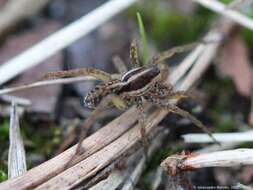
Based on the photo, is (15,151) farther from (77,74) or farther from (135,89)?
(135,89)

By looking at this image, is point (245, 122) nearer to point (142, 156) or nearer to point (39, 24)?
point (142, 156)

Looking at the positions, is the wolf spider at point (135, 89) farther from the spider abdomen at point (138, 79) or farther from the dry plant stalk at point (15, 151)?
the dry plant stalk at point (15, 151)

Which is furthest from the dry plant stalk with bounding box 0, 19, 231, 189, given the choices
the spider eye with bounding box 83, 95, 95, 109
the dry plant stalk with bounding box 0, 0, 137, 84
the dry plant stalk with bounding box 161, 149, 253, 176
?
the dry plant stalk with bounding box 0, 0, 137, 84

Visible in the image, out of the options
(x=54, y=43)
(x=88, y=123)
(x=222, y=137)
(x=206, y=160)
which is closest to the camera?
(x=206, y=160)

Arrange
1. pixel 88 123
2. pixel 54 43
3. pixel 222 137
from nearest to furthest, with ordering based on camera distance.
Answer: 1. pixel 88 123
2. pixel 222 137
3. pixel 54 43

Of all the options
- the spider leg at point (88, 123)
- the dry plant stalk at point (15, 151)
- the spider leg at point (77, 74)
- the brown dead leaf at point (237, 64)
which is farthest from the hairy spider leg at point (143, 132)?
the brown dead leaf at point (237, 64)

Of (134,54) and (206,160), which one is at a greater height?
(134,54)

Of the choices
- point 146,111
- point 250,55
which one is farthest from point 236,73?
point 146,111

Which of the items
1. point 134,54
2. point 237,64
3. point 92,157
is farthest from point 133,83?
point 237,64
